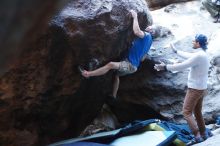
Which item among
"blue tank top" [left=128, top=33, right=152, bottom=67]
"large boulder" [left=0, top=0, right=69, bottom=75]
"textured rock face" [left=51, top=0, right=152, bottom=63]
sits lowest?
"blue tank top" [left=128, top=33, right=152, bottom=67]

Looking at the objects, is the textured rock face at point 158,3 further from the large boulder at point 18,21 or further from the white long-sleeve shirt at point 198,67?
the large boulder at point 18,21

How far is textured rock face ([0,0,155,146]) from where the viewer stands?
4.82m

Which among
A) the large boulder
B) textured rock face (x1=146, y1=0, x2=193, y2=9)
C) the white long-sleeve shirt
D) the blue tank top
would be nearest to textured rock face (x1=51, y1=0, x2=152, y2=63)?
the blue tank top

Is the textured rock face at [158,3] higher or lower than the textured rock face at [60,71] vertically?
lower

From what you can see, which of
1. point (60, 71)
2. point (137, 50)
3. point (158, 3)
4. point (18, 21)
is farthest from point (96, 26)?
point (158, 3)

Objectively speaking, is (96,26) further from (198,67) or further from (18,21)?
(18,21)

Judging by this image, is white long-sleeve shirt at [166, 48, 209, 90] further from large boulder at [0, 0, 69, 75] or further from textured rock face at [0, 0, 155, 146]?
large boulder at [0, 0, 69, 75]

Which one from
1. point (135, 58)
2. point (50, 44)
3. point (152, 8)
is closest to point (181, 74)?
point (135, 58)

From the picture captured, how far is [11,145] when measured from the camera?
5379mm

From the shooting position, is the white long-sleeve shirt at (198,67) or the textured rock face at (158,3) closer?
the white long-sleeve shirt at (198,67)

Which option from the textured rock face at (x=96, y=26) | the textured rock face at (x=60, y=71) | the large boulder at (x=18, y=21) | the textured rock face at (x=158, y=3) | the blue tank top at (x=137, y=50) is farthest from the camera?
the textured rock face at (x=158, y=3)

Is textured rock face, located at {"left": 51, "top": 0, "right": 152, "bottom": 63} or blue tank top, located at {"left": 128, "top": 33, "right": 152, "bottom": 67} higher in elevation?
textured rock face, located at {"left": 51, "top": 0, "right": 152, "bottom": 63}

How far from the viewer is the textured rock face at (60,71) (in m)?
4.82

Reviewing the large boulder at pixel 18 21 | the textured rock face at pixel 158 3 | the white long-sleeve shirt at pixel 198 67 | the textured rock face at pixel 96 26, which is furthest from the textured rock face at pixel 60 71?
the textured rock face at pixel 158 3
